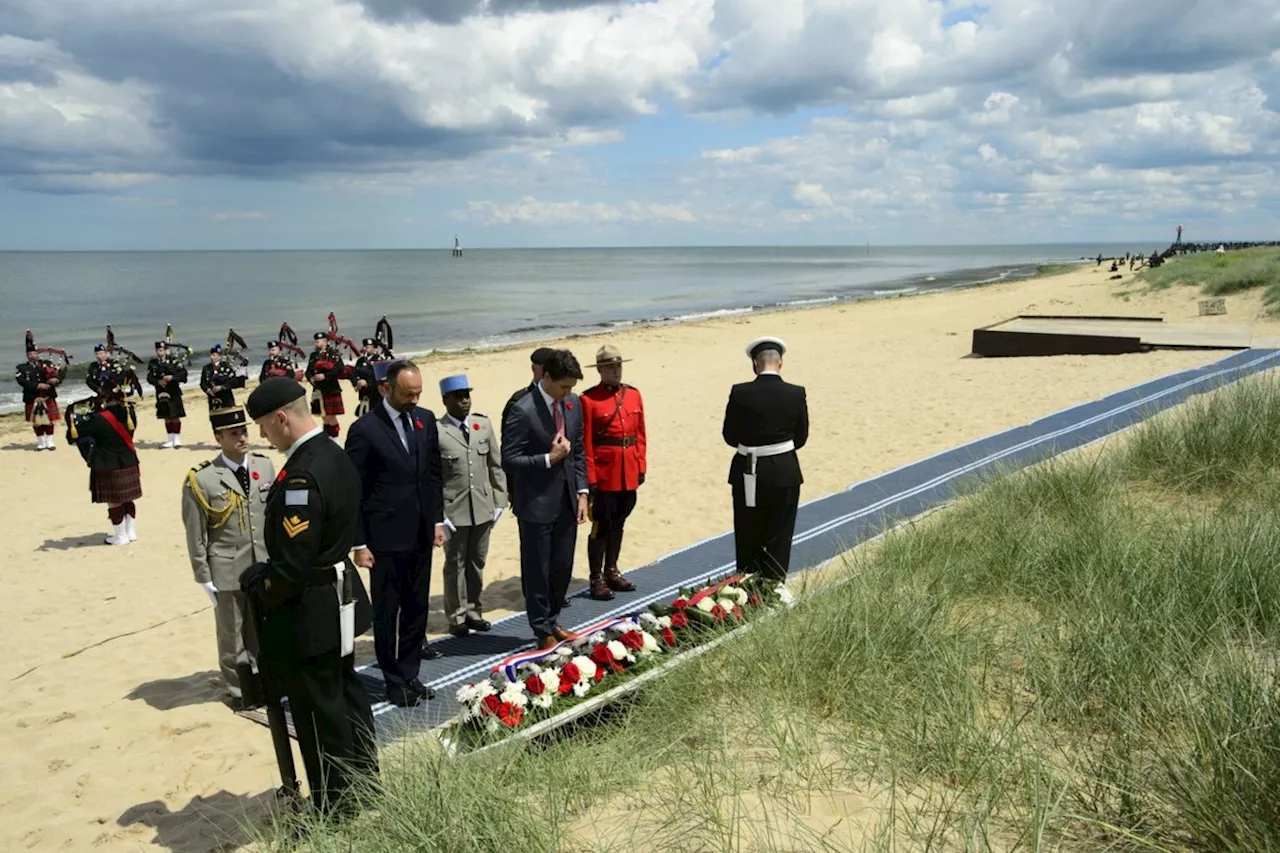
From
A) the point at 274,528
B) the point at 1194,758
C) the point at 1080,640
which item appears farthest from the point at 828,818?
the point at 274,528

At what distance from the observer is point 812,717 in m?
3.29

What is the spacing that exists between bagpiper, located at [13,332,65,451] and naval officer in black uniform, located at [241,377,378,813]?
14193 millimetres

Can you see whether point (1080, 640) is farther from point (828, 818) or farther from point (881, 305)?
point (881, 305)

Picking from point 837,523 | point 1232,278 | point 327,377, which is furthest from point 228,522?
point 1232,278

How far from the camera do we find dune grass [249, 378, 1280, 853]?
244 centimetres

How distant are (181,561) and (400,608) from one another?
462 centimetres

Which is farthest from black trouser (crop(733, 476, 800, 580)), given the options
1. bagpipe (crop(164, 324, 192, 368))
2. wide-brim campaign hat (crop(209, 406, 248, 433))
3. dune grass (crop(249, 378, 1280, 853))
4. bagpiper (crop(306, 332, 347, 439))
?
bagpipe (crop(164, 324, 192, 368))

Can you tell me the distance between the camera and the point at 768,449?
4770mm

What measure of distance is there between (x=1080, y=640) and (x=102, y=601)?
703cm

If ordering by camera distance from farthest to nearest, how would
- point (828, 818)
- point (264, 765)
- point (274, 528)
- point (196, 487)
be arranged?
point (196, 487) < point (264, 765) < point (274, 528) < point (828, 818)

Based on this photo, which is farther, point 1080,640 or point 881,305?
point 881,305

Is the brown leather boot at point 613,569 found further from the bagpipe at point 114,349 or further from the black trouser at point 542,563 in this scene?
the bagpipe at point 114,349

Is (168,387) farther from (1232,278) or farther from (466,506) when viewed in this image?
(1232,278)

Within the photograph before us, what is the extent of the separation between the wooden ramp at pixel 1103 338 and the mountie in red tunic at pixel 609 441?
13.5 m
